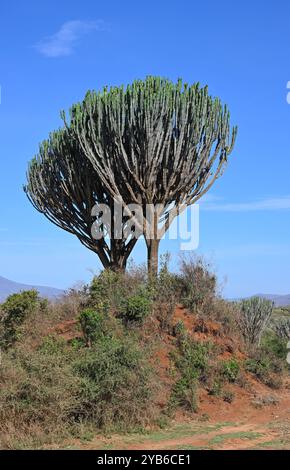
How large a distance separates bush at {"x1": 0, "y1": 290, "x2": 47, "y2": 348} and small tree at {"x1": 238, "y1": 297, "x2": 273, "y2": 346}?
5.24 meters

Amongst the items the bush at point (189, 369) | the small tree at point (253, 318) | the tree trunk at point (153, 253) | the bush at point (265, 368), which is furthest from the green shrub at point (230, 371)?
the tree trunk at point (153, 253)

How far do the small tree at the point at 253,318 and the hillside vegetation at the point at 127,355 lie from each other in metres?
0.03

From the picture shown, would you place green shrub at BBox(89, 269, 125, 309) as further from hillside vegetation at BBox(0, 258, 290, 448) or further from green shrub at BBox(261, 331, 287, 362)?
green shrub at BBox(261, 331, 287, 362)

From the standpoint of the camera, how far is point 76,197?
1502 centimetres

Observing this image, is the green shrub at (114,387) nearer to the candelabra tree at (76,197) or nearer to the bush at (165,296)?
the bush at (165,296)

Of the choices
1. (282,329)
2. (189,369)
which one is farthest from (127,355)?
(282,329)

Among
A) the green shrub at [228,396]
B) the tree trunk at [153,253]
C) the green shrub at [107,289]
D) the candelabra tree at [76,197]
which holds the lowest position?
the green shrub at [228,396]

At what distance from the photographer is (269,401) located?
393 inches

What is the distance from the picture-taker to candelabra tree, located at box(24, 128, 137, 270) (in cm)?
1486

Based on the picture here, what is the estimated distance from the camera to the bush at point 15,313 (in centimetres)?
1027

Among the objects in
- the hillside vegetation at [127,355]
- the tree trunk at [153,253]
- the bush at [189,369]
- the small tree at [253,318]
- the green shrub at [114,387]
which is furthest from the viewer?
the tree trunk at [153,253]

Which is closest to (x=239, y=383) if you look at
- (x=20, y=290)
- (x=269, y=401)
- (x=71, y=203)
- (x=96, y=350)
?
(x=269, y=401)

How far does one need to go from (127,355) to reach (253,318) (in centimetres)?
611

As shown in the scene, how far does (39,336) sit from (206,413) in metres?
3.65
